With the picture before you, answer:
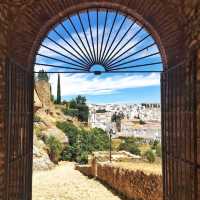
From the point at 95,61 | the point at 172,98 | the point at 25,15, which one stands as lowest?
the point at 172,98

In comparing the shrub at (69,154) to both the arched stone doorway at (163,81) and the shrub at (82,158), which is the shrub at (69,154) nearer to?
the shrub at (82,158)

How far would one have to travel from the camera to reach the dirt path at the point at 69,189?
11641 mm

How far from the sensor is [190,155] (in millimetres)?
3520

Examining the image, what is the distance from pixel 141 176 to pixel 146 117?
59.5 metres

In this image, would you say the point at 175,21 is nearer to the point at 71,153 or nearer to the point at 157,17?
the point at 157,17

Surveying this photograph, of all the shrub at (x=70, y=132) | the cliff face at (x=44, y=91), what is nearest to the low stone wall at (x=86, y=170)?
the shrub at (x=70, y=132)

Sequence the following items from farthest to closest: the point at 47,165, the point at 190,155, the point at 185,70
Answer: the point at 47,165 → the point at 185,70 → the point at 190,155

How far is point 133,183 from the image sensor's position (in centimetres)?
1063

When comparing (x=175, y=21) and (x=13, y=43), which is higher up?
(x=175, y=21)

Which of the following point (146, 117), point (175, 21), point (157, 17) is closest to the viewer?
point (175, 21)

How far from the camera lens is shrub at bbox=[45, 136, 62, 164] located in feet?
77.1

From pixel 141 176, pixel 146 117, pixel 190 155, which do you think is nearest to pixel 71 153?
pixel 141 176

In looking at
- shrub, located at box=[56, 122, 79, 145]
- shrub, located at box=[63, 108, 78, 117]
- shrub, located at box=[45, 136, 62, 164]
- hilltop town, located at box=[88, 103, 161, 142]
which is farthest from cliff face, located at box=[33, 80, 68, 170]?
hilltop town, located at box=[88, 103, 161, 142]

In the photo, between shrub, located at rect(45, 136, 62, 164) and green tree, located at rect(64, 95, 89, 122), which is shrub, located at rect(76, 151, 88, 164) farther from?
green tree, located at rect(64, 95, 89, 122)
